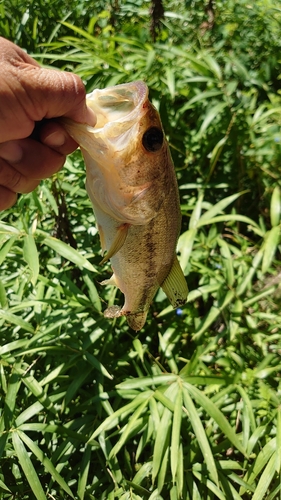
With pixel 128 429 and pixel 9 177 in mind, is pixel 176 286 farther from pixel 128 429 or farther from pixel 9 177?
pixel 128 429

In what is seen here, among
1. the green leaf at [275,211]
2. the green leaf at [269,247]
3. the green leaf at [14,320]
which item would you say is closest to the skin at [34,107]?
the green leaf at [14,320]

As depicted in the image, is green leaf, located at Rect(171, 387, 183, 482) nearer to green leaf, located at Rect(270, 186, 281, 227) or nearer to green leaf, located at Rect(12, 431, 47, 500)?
green leaf, located at Rect(12, 431, 47, 500)

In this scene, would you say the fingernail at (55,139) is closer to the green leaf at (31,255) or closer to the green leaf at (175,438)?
the green leaf at (31,255)

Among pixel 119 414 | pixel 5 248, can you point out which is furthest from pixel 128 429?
pixel 5 248

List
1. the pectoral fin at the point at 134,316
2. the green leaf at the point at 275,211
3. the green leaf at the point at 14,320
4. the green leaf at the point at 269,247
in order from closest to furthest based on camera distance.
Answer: the pectoral fin at the point at 134,316 → the green leaf at the point at 14,320 → the green leaf at the point at 269,247 → the green leaf at the point at 275,211

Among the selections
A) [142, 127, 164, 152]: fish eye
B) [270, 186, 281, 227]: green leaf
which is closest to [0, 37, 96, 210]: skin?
[142, 127, 164, 152]: fish eye

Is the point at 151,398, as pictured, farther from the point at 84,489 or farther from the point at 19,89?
the point at 19,89

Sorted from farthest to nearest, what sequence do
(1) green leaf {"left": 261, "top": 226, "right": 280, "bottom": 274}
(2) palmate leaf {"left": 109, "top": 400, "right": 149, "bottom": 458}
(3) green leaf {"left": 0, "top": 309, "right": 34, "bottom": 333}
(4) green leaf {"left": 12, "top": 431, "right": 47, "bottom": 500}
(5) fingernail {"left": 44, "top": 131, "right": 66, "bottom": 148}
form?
(1) green leaf {"left": 261, "top": 226, "right": 280, "bottom": 274} → (3) green leaf {"left": 0, "top": 309, "right": 34, "bottom": 333} → (2) palmate leaf {"left": 109, "top": 400, "right": 149, "bottom": 458} → (4) green leaf {"left": 12, "top": 431, "right": 47, "bottom": 500} → (5) fingernail {"left": 44, "top": 131, "right": 66, "bottom": 148}
